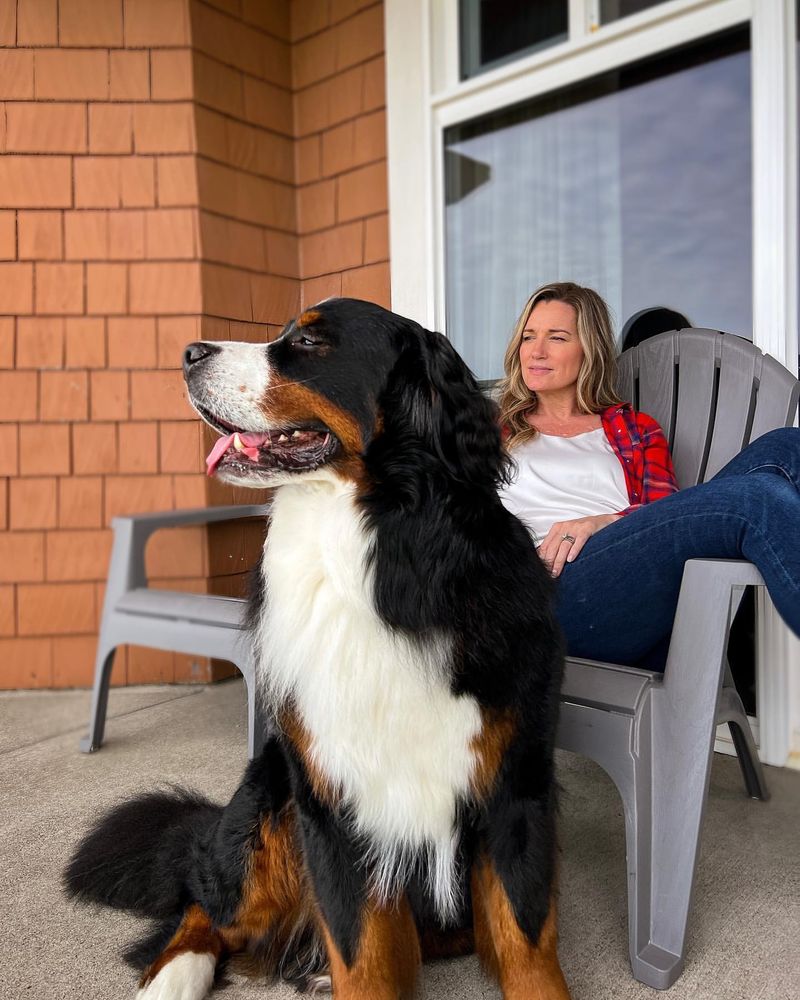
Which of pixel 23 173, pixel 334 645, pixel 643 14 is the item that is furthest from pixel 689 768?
pixel 23 173

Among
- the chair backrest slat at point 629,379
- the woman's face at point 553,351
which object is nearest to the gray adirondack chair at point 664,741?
the woman's face at point 553,351

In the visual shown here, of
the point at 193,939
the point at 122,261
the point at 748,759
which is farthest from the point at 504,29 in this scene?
the point at 193,939

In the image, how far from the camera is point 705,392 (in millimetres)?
2285

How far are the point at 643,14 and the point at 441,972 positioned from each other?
281 centimetres

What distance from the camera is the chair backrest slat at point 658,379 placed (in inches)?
93.1

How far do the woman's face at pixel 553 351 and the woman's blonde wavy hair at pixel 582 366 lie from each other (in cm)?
2

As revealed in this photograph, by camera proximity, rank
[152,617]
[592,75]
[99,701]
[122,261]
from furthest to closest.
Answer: [122,261] → [592,75] → [99,701] → [152,617]

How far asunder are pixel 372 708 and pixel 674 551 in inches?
26.3

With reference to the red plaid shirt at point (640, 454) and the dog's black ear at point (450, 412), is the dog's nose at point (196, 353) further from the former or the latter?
the red plaid shirt at point (640, 454)

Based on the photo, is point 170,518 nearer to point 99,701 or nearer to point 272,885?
point 99,701

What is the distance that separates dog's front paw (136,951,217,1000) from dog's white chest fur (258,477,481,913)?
0.37 metres

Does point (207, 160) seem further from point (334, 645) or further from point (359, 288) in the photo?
point (334, 645)

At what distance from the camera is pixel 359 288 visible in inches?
138

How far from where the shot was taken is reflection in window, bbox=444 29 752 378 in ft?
8.55
